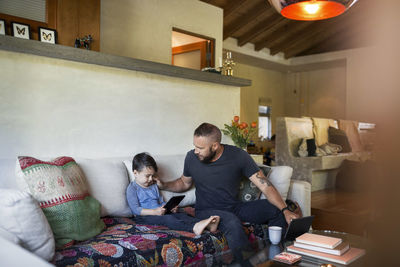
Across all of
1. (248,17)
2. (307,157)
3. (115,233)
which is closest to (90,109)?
(115,233)

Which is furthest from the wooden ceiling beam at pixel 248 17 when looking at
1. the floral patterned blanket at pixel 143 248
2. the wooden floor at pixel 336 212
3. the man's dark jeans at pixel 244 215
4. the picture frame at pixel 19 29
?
the floral patterned blanket at pixel 143 248

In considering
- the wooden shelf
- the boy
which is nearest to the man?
the boy

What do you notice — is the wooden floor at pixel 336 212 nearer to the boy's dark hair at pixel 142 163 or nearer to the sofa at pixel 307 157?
the sofa at pixel 307 157

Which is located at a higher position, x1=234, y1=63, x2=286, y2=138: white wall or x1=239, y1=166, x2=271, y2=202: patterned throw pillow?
x1=234, y1=63, x2=286, y2=138: white wall

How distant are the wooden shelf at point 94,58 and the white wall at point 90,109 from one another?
0.22ft

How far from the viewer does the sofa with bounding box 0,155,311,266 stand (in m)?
1.42

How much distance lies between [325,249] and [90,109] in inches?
73.4

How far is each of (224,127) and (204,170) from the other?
4.44ft

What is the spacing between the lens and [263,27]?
7.87 m

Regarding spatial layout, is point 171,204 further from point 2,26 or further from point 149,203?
point 2,26

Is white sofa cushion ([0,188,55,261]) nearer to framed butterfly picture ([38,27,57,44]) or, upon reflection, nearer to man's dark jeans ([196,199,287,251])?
man's dark jeans ([196,199,287,251])

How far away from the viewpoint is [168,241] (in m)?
1.86

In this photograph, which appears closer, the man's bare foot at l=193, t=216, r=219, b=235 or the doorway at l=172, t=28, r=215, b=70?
the man's bare foot at l=193, t=216, r=219, b=235

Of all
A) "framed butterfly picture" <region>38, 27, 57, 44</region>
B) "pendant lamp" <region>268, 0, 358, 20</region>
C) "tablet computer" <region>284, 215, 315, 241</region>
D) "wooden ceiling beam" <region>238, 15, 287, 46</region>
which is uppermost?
"wooden ceiling beam" <region>238, 15, 287, 46</region>
